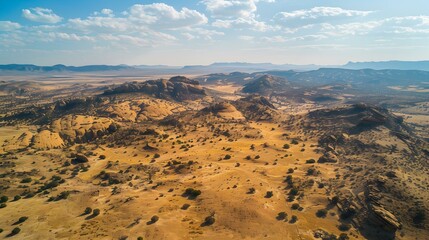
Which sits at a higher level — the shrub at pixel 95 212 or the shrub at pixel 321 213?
the shrub at pixel 95 212

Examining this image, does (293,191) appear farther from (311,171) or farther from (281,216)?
(311,171)

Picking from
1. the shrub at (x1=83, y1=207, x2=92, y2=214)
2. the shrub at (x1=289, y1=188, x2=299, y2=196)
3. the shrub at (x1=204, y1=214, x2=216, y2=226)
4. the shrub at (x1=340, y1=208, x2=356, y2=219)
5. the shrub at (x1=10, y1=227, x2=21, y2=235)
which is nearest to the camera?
the shrub at (x1=10, y1=227, x2=21, y2=235)

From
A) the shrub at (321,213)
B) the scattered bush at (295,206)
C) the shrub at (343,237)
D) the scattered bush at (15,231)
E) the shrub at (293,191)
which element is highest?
the scattered bush at (15,231)

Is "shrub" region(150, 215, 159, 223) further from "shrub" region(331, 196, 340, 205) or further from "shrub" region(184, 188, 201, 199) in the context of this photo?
"shrub" region(331, 196, 340, 205)

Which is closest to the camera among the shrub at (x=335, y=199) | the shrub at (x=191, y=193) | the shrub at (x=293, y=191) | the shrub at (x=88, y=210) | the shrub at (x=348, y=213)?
the shrub at (x=348, y=213)

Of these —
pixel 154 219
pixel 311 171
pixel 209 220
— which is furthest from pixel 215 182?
pixel 311 171

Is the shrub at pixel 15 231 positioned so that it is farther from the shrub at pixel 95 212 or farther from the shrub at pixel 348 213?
the shrub at pixel 348 213

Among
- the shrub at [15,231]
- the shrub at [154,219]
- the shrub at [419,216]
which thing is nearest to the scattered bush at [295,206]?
the shrub at [419,216]

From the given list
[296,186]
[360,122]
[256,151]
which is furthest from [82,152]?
[360,122]

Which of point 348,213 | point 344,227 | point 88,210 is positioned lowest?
point 344,227

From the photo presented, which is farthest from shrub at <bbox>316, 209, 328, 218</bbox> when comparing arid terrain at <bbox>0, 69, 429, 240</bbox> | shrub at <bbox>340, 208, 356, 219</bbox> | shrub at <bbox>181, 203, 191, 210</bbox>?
shrub at <bbox>181, 203, 191, 210</bbox>

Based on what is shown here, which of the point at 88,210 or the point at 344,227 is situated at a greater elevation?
the point at 88,210
